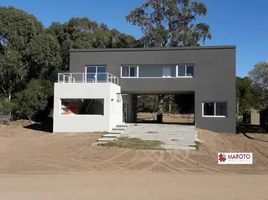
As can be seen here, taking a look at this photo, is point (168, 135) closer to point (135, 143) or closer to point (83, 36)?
point (135, 143)

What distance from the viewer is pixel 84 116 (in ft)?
119

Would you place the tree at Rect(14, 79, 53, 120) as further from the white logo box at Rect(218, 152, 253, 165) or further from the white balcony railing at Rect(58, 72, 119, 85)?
the white logo box at Rect(218, 152, 253, 165)

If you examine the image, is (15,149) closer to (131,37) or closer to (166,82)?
(166,82)

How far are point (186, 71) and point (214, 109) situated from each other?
4.10m

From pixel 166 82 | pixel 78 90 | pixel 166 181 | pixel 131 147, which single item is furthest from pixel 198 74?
pixel 166 181

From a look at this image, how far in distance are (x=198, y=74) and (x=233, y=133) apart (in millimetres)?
5832

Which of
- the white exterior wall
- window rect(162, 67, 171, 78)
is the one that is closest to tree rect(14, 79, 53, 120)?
the white exterior wall

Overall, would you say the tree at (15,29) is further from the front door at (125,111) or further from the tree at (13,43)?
the front door at (125,111)

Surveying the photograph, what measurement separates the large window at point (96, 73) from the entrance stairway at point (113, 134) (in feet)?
14.7

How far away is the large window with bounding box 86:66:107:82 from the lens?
129ft

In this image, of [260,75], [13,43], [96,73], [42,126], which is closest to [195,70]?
[96,73]

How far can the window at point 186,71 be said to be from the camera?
40.8 meters

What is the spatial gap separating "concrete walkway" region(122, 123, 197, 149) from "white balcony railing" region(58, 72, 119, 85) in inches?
189

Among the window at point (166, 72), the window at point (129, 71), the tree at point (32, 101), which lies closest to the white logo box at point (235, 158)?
the window at point (166, 72)
